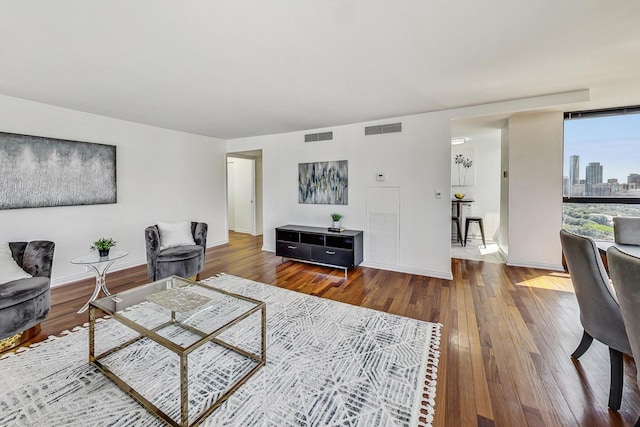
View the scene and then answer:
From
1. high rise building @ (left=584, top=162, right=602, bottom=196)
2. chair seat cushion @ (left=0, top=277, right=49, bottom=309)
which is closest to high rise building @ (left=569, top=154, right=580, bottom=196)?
high rise building @ (left=584, top=162, right=602, bottom=196)

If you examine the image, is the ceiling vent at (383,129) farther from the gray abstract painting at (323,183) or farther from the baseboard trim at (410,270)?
the baseboard trim at (410,270)

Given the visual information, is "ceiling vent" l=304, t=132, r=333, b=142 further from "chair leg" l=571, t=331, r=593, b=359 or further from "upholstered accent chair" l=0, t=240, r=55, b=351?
"chair leg" l=571, t=331, r=593, b=359

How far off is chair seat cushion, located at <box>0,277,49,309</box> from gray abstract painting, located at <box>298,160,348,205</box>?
3.55 metres

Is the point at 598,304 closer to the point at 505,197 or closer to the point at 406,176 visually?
the point at 406,176

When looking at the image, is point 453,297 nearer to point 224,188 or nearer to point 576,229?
point 576,229

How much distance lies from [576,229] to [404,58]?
4367mm

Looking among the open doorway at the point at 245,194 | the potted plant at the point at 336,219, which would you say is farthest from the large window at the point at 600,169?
the open doorway at the point at 245,194

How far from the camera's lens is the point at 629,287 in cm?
117

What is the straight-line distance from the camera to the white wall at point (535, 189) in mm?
3895

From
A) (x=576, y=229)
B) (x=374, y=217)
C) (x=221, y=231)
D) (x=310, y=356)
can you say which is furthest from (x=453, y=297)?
(x=221, y=231)

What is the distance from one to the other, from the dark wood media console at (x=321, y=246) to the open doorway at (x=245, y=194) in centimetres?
274

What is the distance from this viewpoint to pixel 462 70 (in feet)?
7.97

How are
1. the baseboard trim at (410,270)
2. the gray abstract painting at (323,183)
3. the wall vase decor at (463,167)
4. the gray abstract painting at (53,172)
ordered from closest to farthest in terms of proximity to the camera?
the gray abstract painting at (53,172) → the baseboard trim at (410,270) → the gray abstract painting at (323,183) → the wall vase decor at (463,167)

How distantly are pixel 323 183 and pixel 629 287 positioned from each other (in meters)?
3.90
